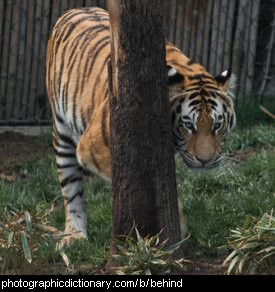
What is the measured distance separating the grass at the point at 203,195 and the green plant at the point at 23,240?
327mm

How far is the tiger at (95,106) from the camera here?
608cm

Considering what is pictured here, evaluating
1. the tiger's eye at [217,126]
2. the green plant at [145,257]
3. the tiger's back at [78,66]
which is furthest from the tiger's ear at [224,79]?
the green plant at [145,257]

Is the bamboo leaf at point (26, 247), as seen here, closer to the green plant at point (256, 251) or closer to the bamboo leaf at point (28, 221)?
the bamboo leaf at point (28, 221)

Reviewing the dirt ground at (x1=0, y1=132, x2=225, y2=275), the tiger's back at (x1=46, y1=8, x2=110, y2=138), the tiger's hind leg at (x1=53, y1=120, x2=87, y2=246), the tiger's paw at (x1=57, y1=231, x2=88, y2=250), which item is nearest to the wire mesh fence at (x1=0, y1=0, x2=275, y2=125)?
the dirt ground at (x1=0, y1=132, x2=225, y2=275)

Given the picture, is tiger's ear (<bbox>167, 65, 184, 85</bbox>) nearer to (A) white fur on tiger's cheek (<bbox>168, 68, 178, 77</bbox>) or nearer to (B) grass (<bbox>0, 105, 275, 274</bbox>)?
(A) white fur on tiger's cheek (<bbox>168, 68, 178, 77</bbox>)

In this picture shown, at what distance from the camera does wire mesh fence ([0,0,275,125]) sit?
9.45 meters

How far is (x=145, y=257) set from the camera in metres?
5.44

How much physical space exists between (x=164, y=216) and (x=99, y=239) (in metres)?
1.04

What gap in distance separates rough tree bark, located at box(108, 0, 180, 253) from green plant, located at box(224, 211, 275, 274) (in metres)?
0.38

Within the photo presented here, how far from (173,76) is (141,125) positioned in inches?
27.3

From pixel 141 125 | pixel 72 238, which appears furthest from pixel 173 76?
pixel 72 238

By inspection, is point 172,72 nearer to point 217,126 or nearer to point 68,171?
point 217,126

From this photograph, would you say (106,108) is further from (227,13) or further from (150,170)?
(227,13)

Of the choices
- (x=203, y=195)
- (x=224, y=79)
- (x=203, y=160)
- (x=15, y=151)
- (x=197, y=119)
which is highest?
(x=224, y=79)
